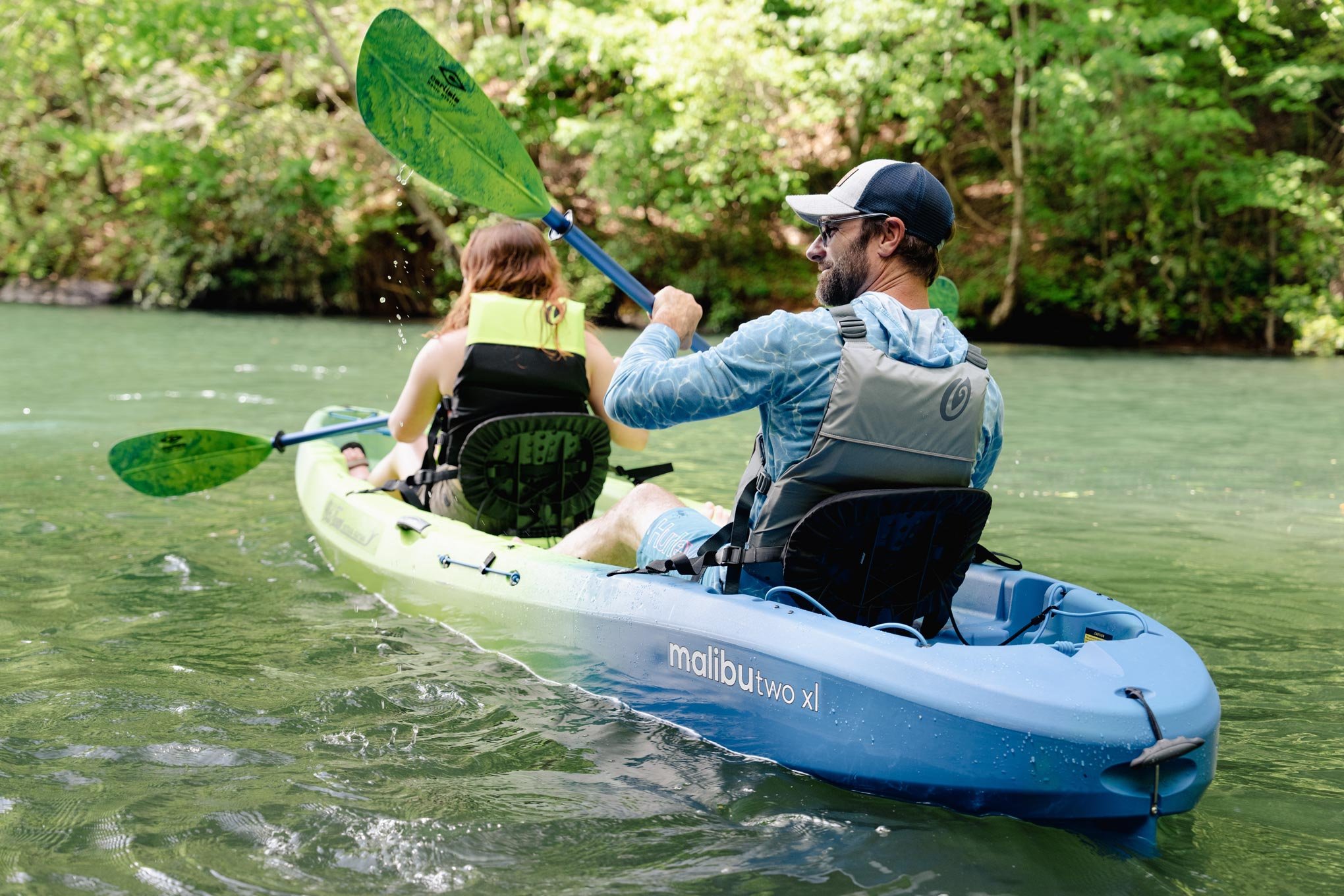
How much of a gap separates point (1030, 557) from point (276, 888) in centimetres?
313

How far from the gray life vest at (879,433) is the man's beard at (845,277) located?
0.12m

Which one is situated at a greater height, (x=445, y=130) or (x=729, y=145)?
(x=729, y=145)

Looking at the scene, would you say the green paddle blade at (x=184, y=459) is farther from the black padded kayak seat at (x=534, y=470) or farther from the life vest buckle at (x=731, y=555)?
the life vest buckle at (x=731, y=555)

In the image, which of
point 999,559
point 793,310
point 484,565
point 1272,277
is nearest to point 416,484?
point 484,565

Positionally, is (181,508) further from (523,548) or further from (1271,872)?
(1271,872)

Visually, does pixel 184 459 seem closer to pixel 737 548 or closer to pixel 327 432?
pixel 327 432

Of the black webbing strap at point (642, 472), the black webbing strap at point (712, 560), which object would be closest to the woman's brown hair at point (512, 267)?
the black webbing strap at point (642, 472)

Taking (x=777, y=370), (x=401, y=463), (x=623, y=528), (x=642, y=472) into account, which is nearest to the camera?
(x=777, y=370)

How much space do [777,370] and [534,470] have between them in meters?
1.65

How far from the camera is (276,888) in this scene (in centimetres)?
197

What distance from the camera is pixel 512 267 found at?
12.1ft


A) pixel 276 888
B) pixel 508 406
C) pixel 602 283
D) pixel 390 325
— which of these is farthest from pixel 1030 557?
pixel 390 325

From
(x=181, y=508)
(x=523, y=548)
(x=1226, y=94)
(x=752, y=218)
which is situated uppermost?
(x=1226, y=94)

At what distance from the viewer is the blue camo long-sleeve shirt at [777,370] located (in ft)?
7.25
